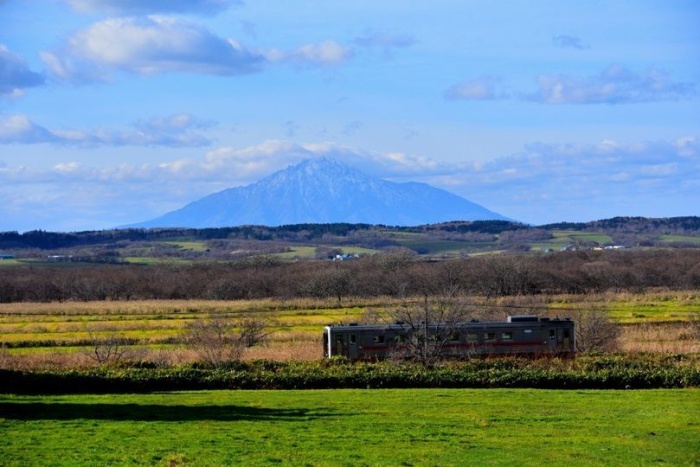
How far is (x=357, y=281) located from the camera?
4031 inches

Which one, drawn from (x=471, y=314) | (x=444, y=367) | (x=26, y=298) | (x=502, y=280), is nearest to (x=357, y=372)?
(x=444, y=367)

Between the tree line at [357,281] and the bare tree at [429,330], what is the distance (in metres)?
49.4

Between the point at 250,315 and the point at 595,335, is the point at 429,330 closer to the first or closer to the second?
the point at 595,335

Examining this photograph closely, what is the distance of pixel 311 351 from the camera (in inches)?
1766

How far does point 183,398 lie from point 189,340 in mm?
18460

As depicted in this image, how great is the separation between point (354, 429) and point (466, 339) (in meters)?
22.5

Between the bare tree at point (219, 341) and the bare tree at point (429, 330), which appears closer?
the bare tree at point (429, 330)

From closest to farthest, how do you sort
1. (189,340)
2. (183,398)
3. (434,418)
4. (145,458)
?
1. (145,458)
2. (434,418)
3. (183,398)
4. (189,340)

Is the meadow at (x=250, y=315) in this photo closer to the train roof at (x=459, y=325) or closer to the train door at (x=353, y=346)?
the train door at (x=353, y=346)

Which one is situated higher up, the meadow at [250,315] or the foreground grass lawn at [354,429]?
the meadow at [250,315]

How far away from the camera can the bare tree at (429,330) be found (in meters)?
38.1

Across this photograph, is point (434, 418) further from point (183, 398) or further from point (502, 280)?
point (502, 280)

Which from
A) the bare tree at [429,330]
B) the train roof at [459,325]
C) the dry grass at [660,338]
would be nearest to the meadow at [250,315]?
the dry grass at [660,338]

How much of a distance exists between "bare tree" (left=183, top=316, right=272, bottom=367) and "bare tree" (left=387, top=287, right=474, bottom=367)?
23.5ft
